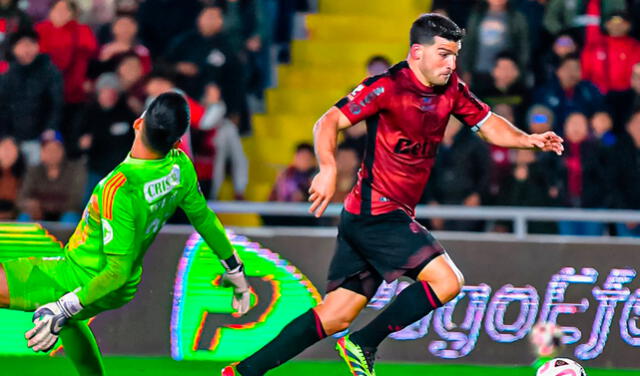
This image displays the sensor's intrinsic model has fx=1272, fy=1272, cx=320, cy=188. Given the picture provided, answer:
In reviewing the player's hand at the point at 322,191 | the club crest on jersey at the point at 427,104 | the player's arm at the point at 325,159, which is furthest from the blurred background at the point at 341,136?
the player's hand at the point at 322,191

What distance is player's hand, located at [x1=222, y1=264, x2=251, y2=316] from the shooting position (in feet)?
22.8

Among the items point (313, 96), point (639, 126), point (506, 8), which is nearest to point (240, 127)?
point (313, 96)

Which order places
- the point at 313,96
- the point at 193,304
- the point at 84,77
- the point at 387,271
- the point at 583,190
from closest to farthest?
the point at 387,271 < the point at 193,304 < the point at 583,190 < the point at 84,77 < the point at 313,96

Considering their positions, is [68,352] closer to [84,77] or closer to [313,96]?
[84,77]

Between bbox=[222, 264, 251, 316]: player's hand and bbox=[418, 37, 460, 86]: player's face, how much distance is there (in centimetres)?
147

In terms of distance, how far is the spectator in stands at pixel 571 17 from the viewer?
1227 cm

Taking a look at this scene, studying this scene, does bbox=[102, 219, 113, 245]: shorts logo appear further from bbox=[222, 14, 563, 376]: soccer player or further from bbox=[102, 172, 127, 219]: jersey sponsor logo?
bbox=[222, 14, 563, 376]: soccer player

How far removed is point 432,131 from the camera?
677 cm

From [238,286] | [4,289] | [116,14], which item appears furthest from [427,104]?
[116,14]

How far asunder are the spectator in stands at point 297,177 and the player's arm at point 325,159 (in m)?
4.06

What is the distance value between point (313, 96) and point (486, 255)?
15.0 ft

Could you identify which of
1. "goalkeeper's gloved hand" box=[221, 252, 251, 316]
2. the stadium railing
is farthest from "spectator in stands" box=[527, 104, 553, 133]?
"goalkeeper's gloved hand" box=[221, 252, 251, 316]

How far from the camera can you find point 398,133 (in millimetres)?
6730

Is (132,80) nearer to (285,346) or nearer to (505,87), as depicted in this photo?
(505,87)
